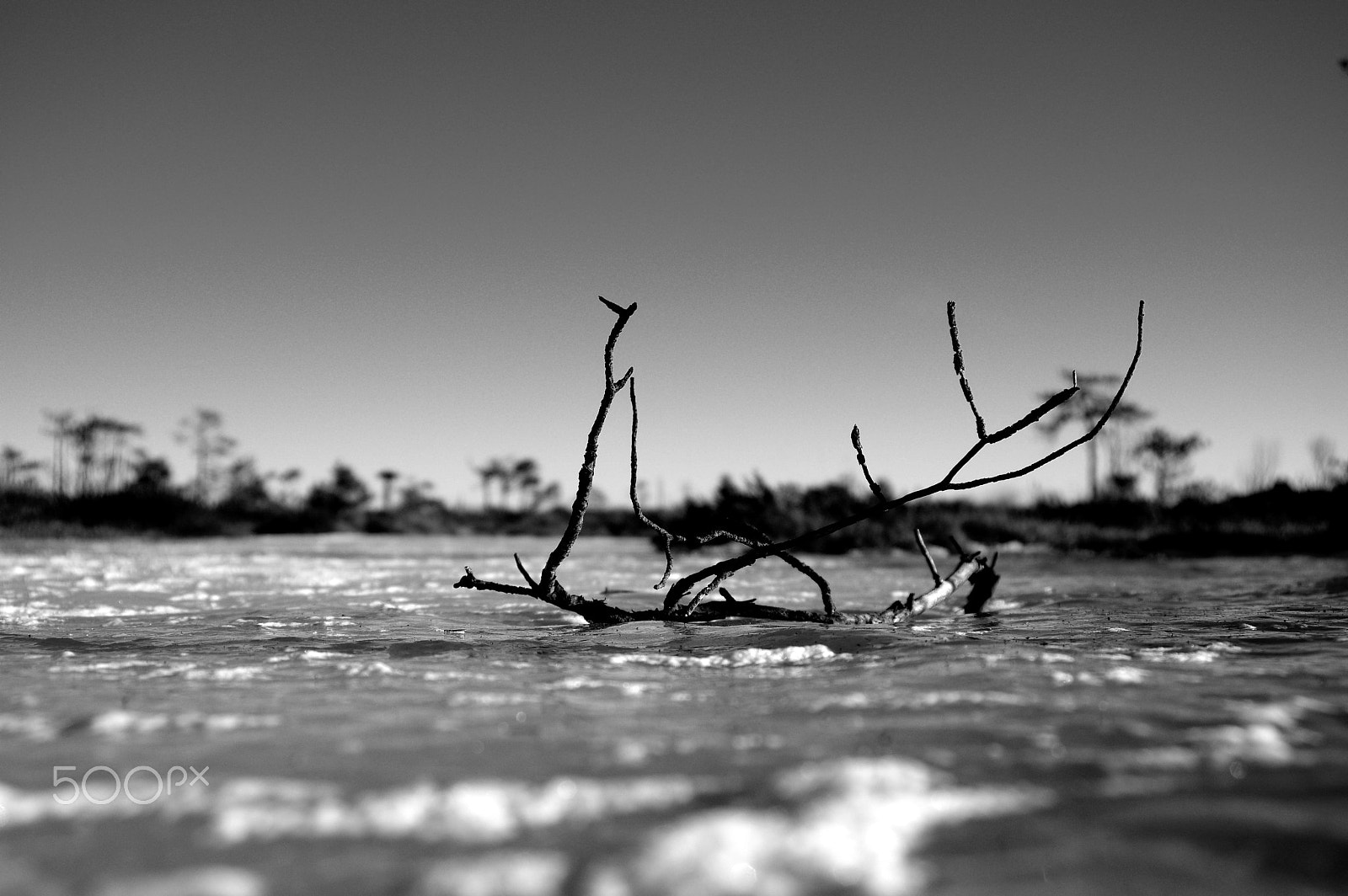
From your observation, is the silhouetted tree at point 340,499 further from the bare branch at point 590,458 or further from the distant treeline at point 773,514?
the bare branch at point 590,458

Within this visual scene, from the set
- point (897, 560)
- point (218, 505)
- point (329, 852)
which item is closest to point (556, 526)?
point (218, 505)

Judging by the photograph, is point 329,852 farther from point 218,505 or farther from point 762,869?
point 218,505

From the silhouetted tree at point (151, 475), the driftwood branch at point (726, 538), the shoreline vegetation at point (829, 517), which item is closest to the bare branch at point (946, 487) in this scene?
the driftwood branch at point (726, 538)

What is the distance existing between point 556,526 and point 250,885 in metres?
40.9

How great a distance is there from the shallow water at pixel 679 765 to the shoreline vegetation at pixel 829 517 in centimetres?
851

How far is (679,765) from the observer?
1.59 m

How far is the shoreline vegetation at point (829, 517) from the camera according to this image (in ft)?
59.8

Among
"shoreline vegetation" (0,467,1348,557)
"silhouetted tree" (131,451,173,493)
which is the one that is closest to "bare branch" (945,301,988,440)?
"shoreline vegetation" (0,467,1348,557)

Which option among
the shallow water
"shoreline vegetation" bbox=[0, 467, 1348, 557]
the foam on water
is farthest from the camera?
"shoreline vegetation" bbox=[0, 467, 1348, 557]

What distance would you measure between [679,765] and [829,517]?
64.2 ft

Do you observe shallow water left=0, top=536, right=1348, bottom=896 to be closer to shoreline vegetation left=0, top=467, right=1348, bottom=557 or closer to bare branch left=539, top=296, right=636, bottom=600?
bare branch left=539, top=296, right=636, bottom=600

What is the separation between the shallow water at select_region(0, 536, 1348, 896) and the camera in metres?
1.13

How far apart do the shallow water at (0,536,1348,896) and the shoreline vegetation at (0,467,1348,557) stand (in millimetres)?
8510

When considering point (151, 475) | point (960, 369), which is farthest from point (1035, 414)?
point (151, 475)
